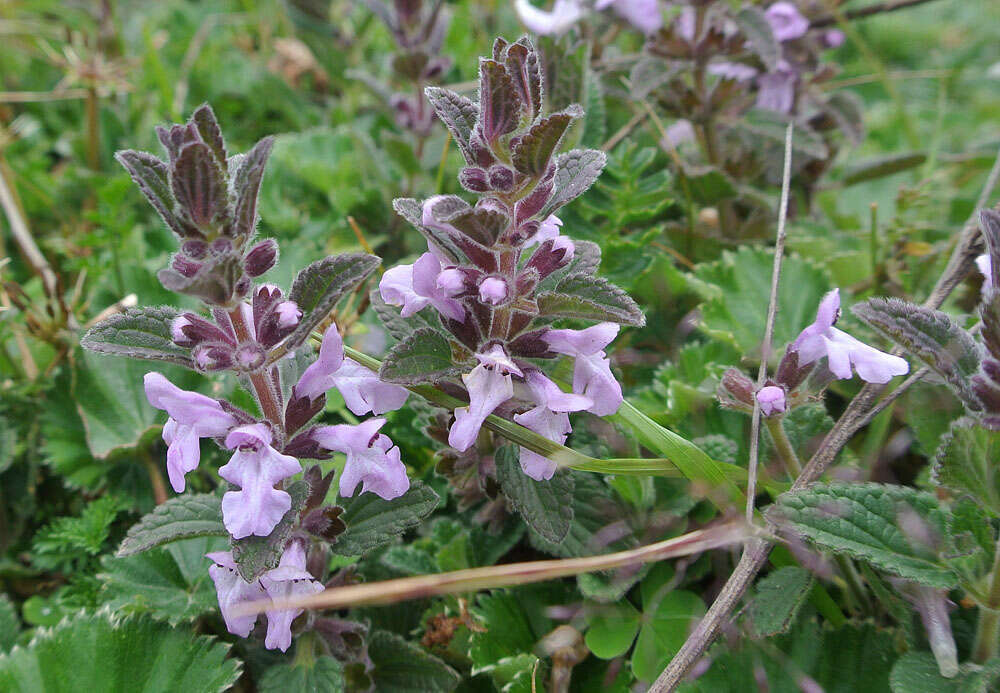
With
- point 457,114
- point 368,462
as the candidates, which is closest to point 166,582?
point 368,462

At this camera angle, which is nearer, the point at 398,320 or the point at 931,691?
the point at 931,691

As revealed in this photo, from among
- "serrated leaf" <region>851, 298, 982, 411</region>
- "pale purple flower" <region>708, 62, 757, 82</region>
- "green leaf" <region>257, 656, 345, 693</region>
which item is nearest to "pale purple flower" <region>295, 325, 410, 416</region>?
"green leaf" <region>257, 656, 345, 693</region>

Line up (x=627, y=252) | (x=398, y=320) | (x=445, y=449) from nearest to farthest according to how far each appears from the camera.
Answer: (x=398, y=320), (x=445, y=449), (x=627, y=252)

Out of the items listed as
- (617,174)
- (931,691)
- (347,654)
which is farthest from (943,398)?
(347,654)

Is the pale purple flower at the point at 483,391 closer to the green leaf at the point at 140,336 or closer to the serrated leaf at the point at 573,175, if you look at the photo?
the serrated leaf at the point at 573,175

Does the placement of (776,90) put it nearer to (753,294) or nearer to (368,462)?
(753,294)

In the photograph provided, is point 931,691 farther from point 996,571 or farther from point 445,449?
point 445,449
